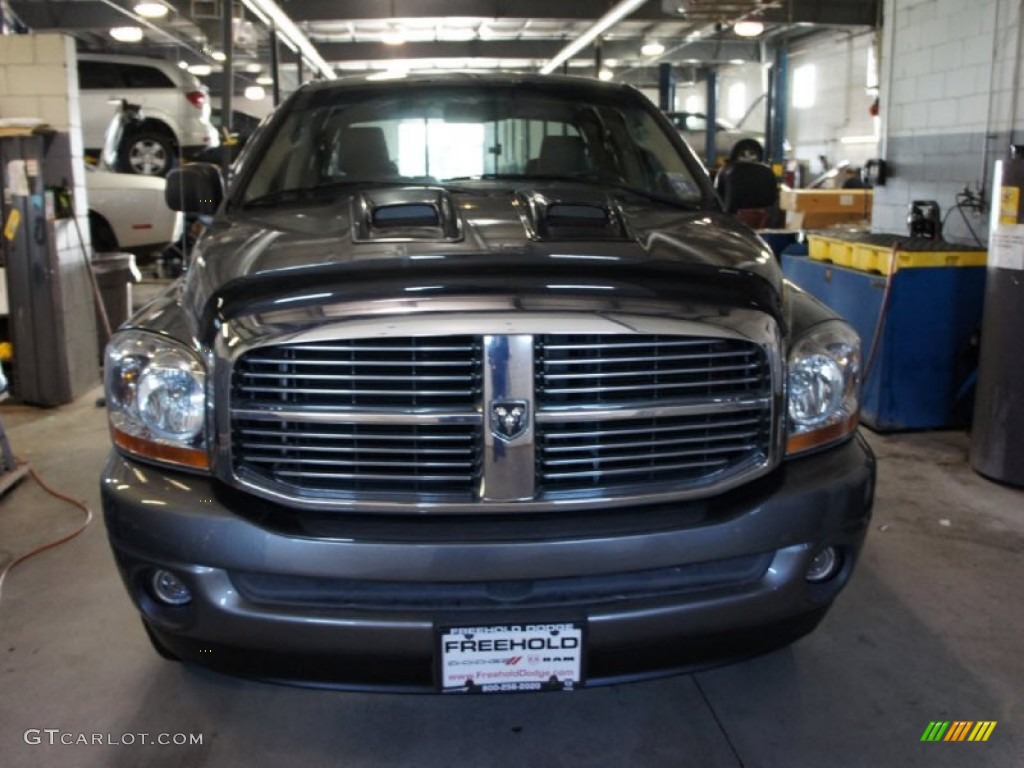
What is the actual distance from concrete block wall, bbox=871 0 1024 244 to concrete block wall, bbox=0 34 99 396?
527 centimetres

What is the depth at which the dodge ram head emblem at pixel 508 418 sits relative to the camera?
1.95 metres

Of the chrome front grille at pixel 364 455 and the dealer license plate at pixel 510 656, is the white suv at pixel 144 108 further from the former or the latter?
the dealer license plate at pixel 510 656

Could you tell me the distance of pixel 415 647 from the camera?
1.96 m

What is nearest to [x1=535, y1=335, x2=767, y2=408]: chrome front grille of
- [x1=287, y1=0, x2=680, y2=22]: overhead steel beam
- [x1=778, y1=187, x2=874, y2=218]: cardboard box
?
[x1=778, y1=187, x2=874, y2=218]: cardboard box

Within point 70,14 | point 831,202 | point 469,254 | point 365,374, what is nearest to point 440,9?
point 831,202

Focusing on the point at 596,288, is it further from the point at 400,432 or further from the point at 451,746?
the point at 451,746

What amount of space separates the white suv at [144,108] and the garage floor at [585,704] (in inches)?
478

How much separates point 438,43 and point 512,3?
17.0 ft

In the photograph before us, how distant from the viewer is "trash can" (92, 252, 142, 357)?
6.79 m

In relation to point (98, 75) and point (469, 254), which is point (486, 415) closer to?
point (469, 254)

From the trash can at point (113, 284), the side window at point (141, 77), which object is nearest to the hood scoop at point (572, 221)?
the trash can at point (113, 284)

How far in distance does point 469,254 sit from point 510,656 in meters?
0.83

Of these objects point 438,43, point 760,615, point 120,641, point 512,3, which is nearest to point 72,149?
point 120,641

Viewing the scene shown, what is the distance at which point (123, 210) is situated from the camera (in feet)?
33.7
